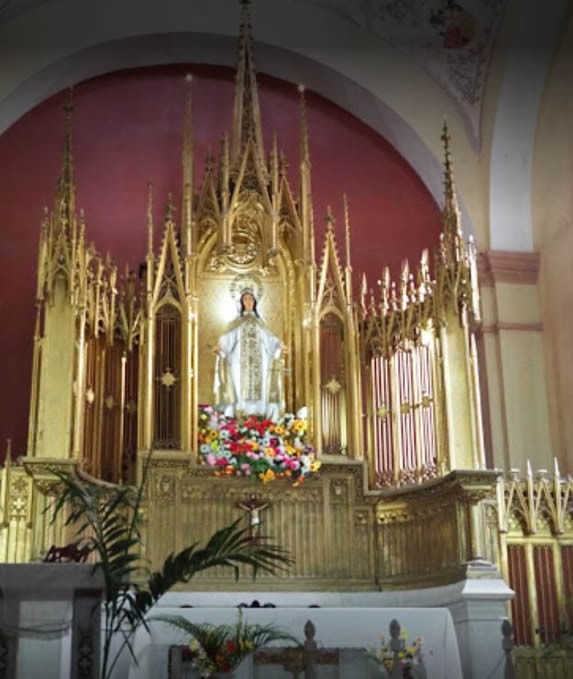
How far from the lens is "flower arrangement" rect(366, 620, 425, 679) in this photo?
7.47 metres

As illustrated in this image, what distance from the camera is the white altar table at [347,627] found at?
28.1 ft

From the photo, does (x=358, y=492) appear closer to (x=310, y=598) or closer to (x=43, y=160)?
(x=310, y=598)

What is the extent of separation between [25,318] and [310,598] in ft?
15.9

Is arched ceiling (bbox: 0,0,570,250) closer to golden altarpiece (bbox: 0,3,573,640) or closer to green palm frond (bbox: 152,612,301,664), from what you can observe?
golden altarpiece (bbox: 0,3,573,640)

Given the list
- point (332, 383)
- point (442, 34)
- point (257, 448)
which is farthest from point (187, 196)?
point (442, 34)

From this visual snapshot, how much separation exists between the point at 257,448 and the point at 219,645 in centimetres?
337

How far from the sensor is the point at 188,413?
11.1 meters

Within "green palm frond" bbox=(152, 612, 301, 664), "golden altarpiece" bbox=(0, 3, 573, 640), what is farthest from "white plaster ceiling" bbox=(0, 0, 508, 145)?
"green palm frond" bbox=(152, 612, 301, 664)

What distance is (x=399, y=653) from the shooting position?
762 centimetres

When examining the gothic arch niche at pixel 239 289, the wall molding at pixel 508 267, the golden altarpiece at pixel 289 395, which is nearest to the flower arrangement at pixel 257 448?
the golden altarpiece at pixel 289 395

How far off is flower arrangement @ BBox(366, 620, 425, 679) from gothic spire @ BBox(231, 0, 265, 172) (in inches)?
228

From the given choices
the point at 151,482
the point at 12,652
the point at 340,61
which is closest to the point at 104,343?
the point at 151,482

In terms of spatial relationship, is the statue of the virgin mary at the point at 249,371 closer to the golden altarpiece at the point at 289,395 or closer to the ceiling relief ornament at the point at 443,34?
the golden altarpiece at the point at 289,395

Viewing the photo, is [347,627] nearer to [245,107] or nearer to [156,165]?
[245,107]
